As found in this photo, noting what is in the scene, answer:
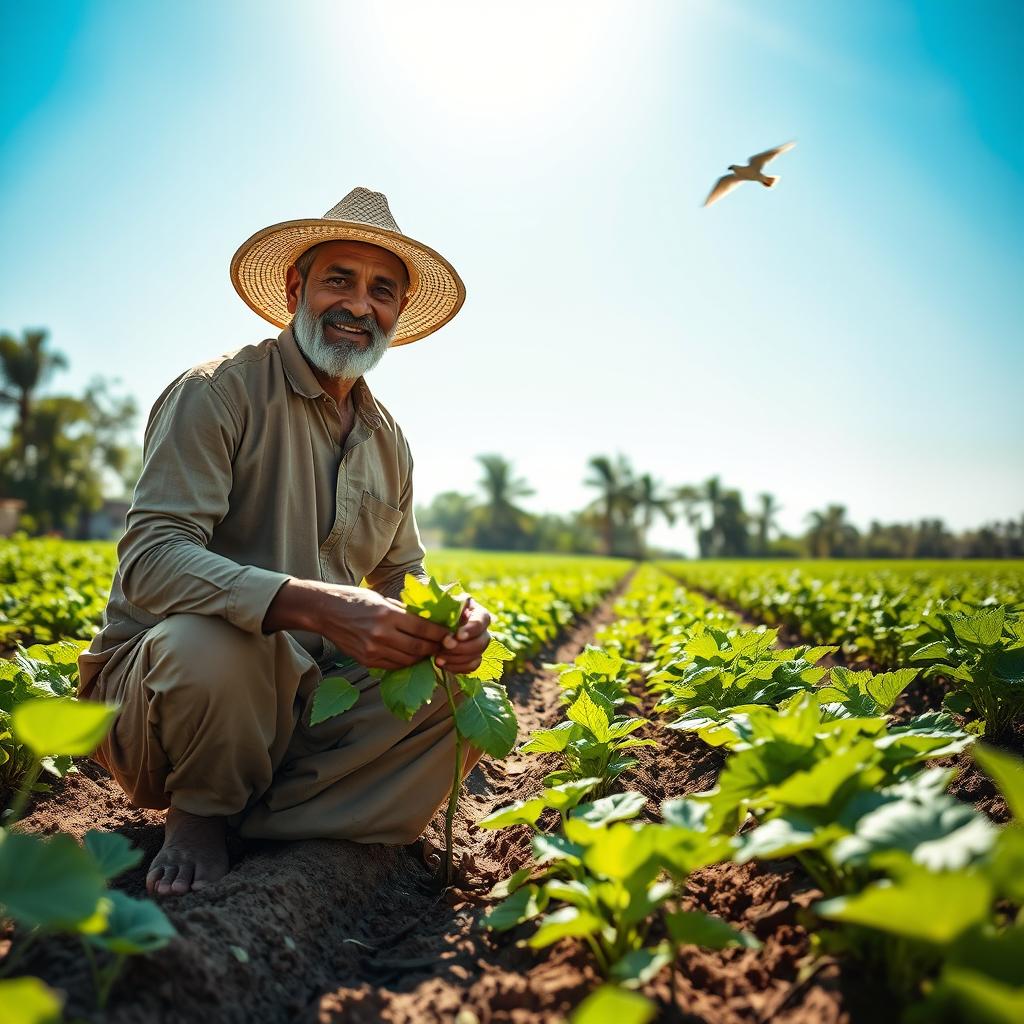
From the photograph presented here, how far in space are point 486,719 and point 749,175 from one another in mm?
2770

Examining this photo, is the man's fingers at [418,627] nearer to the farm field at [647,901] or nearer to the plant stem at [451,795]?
the plant stem at [451,795]

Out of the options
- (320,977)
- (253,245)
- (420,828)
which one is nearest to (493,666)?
(420,828)

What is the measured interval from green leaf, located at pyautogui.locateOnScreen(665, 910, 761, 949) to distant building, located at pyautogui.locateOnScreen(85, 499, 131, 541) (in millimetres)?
51341

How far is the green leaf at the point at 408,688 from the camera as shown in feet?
5.83

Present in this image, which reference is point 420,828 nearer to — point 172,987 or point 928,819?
point 172,987

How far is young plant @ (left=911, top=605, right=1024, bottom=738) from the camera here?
108 inches

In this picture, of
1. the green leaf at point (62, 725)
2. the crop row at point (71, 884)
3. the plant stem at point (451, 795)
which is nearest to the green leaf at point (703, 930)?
the crop row at point (71, 884)

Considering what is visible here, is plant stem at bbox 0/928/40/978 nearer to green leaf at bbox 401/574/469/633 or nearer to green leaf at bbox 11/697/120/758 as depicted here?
green leaf at bbox 11/697/120/758

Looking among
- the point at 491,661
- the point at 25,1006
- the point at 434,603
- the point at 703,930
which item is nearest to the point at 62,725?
the point at 25,1006

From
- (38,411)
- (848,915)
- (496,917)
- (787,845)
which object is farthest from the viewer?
(38,411)

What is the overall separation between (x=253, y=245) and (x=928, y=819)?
280 cm

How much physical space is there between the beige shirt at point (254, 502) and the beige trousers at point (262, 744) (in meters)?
0.11

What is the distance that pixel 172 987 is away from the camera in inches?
50.4

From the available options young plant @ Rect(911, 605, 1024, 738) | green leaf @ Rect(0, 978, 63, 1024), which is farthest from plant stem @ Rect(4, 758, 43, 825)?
young plant @ Rect(911, 605, 1024, 738)
